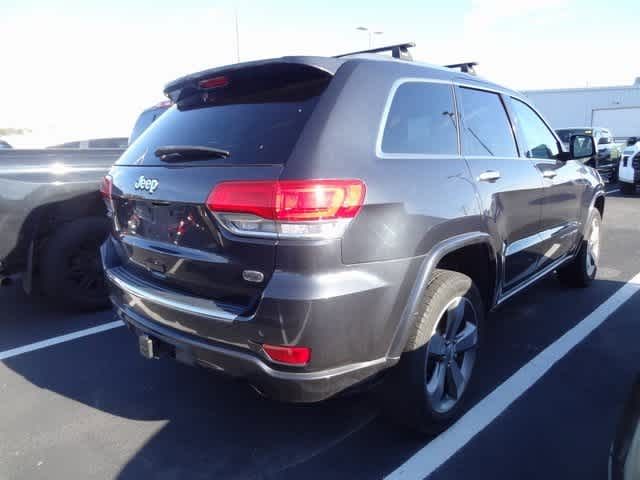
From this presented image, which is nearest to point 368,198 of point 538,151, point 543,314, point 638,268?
point 538,151

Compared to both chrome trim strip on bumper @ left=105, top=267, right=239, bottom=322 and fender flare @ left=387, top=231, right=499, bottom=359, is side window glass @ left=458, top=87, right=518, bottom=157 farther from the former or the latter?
chrome trim strip on bumper @ left=105, top=267, right=239, bottom=322

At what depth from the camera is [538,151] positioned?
3814 millimetres

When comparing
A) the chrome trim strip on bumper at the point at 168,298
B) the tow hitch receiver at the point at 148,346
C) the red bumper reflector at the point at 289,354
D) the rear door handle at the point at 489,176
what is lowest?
the tow hitch receiver at the point at 148,346

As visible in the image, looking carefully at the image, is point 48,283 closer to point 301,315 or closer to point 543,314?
point 301,315

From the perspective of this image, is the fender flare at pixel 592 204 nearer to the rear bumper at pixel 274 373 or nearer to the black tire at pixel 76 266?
the rear bumper at pixel 274 373

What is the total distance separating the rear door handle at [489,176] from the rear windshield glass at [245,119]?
1126 mm

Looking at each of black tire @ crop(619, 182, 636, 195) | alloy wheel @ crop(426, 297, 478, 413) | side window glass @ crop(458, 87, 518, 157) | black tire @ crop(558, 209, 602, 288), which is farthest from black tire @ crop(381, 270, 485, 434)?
black tire @ crop(619, 182, 636, 195)

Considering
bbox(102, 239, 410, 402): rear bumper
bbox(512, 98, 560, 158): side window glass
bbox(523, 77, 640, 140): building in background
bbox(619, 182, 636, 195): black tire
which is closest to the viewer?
bbox(102, 239, 410, 402): rear bumper

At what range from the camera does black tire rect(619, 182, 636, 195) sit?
40.3 ft

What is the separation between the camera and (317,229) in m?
1.91

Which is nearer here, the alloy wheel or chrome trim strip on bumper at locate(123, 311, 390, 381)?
chrome trim strip on bumper at locate(123, 311, 390, 381)

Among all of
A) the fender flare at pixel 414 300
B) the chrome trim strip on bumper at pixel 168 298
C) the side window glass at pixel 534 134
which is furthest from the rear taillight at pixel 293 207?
the side window glass at pixel 534 134

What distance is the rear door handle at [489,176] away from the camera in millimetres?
2785

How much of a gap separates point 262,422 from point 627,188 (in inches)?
505
